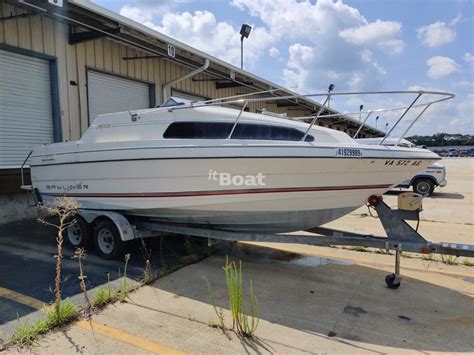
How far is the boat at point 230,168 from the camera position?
4293 millimetres

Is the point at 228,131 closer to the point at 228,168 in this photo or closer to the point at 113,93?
the point at 228,168

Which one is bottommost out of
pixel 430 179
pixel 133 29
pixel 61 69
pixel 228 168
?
pixel 430 179

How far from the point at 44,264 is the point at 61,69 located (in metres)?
4.55

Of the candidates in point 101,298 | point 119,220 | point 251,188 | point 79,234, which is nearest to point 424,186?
point 251,188

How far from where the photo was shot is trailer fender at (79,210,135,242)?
16.6 ft

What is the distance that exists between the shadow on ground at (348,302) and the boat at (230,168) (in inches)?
24.0

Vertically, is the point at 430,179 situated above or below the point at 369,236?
below

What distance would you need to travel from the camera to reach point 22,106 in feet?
24.8

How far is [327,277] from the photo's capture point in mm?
4699

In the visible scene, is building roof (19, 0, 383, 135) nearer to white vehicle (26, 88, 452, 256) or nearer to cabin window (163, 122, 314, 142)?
cabin window (163, 122, 314, 142)

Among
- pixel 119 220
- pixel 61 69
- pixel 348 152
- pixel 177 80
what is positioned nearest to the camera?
pixel 348 152

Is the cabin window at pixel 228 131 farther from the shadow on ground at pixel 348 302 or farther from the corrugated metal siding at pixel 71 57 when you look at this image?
the corrugated metal siding at pixel 71 57

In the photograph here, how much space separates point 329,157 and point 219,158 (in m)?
1.19

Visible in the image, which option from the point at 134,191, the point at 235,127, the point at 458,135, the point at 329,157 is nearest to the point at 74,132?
the point at 134,191
